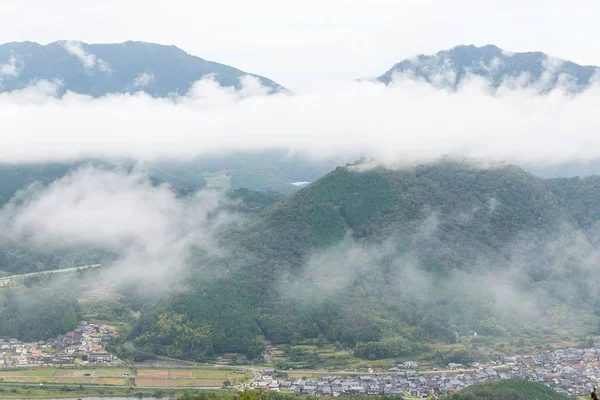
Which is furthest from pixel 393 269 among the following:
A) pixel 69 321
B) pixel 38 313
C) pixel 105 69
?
pixel 105 69

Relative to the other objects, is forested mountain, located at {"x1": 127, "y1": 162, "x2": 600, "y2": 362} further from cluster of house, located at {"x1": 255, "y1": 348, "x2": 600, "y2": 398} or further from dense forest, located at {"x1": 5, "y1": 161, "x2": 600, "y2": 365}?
cluster of house, located at {"x1": 255, "y1": 348, "x2": 600, "y2": 398}

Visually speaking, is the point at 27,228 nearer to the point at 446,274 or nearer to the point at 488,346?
the point at 446,274

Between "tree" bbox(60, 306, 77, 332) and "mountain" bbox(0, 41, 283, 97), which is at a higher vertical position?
"mountain" bbox(0, 41, 283, 97)

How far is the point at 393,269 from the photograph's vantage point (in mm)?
68500

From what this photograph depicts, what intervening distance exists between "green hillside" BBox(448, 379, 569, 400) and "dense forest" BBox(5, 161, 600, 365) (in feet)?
27.6

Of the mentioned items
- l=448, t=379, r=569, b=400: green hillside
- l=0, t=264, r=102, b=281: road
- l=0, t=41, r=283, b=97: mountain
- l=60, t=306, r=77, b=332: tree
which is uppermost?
l=0, t=41, r=283, b=97: mountain

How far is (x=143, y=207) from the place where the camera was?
3959 inches

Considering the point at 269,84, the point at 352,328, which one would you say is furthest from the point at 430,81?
the point at 352,328

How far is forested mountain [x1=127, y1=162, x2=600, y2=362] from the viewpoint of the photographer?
6050 cm

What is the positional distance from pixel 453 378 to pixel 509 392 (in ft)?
23.8

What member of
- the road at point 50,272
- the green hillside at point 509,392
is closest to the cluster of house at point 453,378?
the green hillside at point 509,392

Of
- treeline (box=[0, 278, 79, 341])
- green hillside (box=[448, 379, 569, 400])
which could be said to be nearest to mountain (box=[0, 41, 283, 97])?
treeline (box=[0, 278, 79, 341])

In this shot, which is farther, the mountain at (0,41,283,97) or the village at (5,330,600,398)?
the mountain at (0,41,283,97)

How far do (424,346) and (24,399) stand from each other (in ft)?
105
